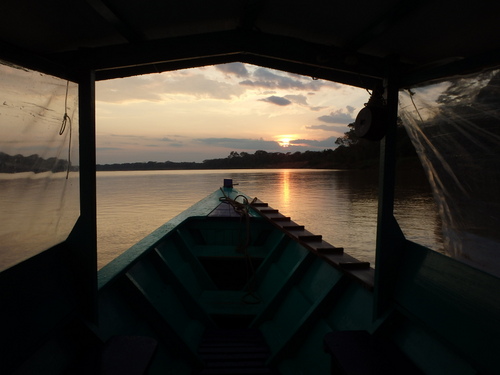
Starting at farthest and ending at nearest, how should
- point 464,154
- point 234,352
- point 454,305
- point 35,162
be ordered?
point 234,352 < point 464,154 < point 35,162 < point 454,305

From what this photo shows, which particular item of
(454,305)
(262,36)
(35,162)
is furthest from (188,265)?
(454,305)

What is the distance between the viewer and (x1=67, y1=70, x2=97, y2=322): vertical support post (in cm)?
249

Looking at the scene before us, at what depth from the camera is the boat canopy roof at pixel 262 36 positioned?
1.92 m

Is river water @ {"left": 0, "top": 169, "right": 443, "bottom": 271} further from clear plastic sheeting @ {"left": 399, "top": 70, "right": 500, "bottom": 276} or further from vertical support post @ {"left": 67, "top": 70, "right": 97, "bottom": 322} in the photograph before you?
clear plastic sheeting @ {"left": 399, "top": 70, "right": 500, "bottom": 276}

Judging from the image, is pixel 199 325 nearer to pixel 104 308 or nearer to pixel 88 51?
pixel 104 308

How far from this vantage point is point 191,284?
189 inches

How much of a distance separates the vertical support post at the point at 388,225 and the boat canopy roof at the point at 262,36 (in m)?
0.23

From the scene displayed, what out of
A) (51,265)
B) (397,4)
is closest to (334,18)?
(397,4)

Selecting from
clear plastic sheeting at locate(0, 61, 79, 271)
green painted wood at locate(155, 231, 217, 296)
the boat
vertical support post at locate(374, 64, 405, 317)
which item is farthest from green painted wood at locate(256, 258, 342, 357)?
clear plastic sheeting at locate(0, 61, 79, 271)

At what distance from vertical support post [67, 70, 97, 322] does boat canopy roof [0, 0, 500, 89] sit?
0.21 m

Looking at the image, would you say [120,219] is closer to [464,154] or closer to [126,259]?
[126,259]

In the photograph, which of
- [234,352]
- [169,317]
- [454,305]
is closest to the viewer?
[454,305]

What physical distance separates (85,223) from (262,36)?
2.12m

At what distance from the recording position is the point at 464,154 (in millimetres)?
2246
